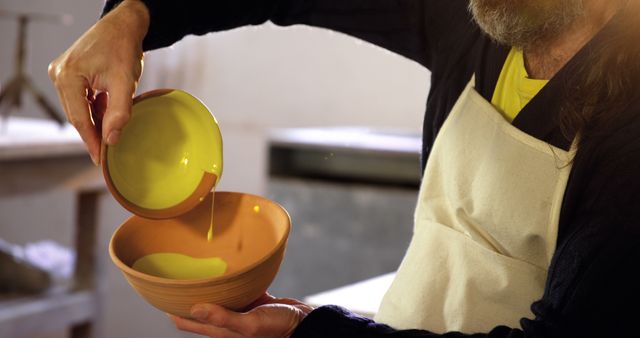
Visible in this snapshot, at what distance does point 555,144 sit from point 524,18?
180 mm

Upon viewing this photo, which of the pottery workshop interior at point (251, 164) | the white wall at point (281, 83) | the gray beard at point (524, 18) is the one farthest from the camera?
the white wall at point (281, 83)

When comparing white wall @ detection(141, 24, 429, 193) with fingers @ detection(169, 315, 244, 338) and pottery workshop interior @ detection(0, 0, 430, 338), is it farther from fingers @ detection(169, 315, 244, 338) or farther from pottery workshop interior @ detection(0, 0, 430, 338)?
fingers @ detection(169, 315, 244, 338)

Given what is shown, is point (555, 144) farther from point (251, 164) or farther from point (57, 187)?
point (251, 164)

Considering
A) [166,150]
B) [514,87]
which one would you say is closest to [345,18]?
[514,87]

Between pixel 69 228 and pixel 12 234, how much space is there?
0.34 metres

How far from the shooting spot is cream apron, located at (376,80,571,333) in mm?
1062

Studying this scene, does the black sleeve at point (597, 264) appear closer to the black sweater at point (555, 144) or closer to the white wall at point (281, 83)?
the black sweater at point (555, 144)

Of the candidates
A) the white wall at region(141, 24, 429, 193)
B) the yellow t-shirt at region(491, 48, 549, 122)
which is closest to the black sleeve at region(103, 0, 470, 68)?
the yellow t-shirt at region(491, 48, 549, 122)

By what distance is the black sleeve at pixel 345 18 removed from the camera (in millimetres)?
1270

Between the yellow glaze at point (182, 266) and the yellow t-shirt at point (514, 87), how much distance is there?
0.43 meters

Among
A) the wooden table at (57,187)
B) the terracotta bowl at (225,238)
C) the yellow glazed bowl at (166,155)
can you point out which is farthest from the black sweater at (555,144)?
the wooden table at (57,187)

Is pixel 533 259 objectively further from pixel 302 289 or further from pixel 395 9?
pixel 302 289

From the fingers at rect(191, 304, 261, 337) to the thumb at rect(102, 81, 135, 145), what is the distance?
22cm

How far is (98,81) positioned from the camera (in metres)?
1.06
